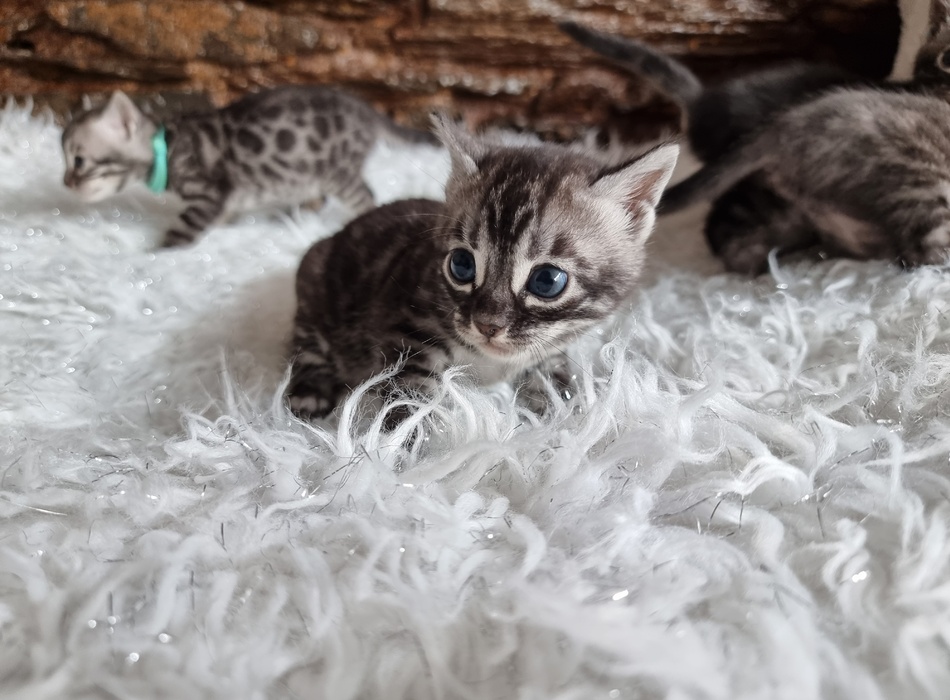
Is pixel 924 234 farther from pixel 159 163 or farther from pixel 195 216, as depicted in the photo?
pixel 159 163

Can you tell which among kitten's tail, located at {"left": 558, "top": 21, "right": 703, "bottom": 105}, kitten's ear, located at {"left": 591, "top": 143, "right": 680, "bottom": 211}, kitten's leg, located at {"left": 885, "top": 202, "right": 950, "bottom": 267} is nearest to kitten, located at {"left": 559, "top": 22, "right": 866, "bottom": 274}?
kitten's tail, located at {"left": 558, "top": 21, "right": 703, "bottom": 105}

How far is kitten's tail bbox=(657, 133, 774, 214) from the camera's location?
3.56ft

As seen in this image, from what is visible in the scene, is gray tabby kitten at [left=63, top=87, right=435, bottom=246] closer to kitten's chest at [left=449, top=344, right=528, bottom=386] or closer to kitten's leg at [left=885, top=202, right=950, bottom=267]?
kitten's chest at [left=449, top=344, right=528, bottom=386]

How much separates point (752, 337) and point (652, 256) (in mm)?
363

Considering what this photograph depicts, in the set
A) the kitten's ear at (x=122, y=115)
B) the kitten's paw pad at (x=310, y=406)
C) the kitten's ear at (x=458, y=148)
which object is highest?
the kitten's ear at (x=458, y=148)

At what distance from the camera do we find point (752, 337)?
929 mm

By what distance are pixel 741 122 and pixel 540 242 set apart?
599 millimetres

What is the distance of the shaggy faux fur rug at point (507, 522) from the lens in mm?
477

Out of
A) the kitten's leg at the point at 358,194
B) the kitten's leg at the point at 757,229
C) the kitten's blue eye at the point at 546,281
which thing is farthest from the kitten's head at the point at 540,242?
the kitten's leg at the point at 358,194

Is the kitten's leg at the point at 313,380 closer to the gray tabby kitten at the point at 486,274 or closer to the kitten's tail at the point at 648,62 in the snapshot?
the gray tabby kitten at the point at 486,274

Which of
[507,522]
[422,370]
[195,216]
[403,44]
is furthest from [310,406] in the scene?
[403,44]

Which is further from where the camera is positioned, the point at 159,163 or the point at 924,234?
the point at 159,163

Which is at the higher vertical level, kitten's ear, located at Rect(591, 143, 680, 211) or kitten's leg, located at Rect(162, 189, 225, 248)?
kitten's ear, located at Rect(591, 143, 680, 211)

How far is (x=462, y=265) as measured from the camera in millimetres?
814
